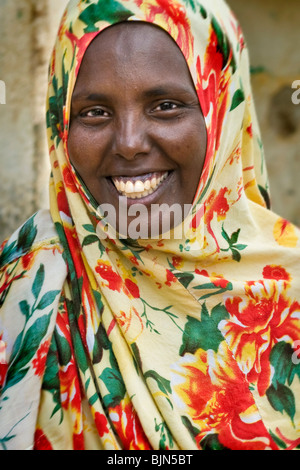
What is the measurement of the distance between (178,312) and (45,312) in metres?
0.35

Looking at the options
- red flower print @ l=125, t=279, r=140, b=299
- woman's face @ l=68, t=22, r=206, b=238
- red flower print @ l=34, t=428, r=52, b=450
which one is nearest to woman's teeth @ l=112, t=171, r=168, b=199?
woman's face @ l=68, t=22, r=206, b=238

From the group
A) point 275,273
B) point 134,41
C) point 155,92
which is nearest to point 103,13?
point 134,41

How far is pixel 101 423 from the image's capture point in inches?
57.9

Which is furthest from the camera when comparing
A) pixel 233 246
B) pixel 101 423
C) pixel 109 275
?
pixel 233 246

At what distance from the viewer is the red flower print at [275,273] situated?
175 centimetres

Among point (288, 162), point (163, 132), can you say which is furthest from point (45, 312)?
point (288, 162)

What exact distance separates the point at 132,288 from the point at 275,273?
416 mm

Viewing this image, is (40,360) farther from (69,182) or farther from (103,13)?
(103,13)

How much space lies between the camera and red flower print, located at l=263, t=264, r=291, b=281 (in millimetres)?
1745

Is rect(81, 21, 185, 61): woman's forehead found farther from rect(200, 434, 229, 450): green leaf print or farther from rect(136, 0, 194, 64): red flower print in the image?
rect(200, 434, 229, 450): green leaf print

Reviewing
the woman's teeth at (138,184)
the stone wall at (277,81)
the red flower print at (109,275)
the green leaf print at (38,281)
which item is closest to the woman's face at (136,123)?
the woman's teeth at (138,184)

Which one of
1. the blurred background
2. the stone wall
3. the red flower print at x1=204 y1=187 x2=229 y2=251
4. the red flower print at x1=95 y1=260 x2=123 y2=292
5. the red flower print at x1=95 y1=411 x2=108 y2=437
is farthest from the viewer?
the stone wall

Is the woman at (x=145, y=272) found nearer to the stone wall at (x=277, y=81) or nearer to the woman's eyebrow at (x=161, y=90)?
the woman's eyebrow at (x=161, y=90)

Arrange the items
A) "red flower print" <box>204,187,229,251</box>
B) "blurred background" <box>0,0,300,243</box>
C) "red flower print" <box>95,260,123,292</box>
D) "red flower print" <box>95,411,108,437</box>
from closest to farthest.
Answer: "red flower print" <box>95,411,108,437</box> < "red flower print" <box>95,260,123,292</box> < "red flower print" <box>204,187,229,251</box> < "blurred background" <box>0,0,300,243</box>
